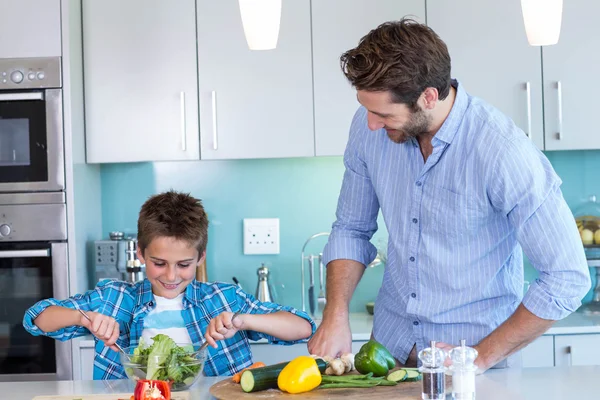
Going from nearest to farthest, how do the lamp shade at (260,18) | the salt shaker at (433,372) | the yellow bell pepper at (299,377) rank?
the salt shaker at (433,372)
the yellow bell pepper at (299,377)
the lamp shade at (260,18)

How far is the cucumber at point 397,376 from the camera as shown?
5.79 feet

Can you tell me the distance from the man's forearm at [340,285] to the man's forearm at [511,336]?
0.35 meters

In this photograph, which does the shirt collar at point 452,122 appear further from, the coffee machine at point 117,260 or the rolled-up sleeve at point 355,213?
the coffee machine at point 117,260

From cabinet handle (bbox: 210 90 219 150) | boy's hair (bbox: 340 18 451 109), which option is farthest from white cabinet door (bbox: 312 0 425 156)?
boy's hair (bbox: 340 18 451 109)

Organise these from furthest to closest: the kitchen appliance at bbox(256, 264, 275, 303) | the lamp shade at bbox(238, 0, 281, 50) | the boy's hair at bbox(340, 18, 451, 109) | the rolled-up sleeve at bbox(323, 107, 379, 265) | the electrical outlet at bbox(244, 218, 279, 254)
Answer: the electrical outlet at bbox(244, 218, 279, 254) < the kitchen appliance at bbox(256, 264, 275, 303) < the rolled-up sleeve at bbox(323, 107, 379, 265) < the lamp shade at bbox(238, 0, 281, 50) < the boy's hair at bbox(340, 18, 451, 109)

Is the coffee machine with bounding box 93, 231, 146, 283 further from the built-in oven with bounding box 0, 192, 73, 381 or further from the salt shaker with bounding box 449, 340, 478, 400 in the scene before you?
the salt shaker with bounding box 449, 340, 478, 400

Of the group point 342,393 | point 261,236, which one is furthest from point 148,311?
point 261,236

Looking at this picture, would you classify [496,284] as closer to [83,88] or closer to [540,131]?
[540,131]

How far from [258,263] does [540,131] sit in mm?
1222

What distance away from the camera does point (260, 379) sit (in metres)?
1.72

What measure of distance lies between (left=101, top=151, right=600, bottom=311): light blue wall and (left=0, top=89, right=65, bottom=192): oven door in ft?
1.76

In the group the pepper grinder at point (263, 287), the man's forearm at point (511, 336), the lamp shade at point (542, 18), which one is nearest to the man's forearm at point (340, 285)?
the man's forearm at point (511, 336)

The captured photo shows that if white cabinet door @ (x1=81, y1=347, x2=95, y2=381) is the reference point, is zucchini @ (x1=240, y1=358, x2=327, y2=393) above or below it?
above

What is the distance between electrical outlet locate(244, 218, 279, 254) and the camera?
11.7 feet
